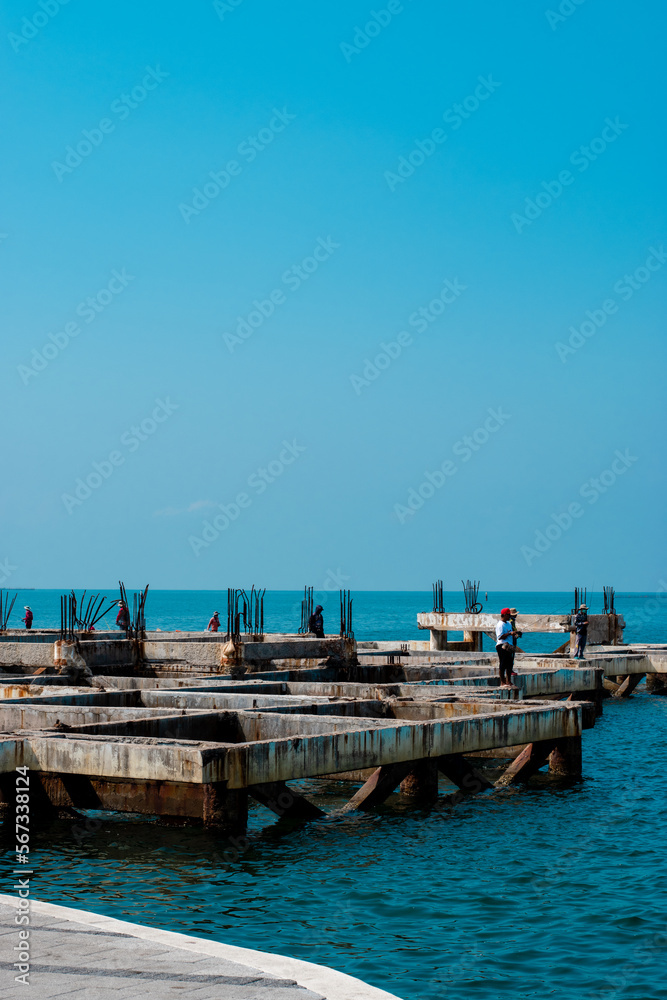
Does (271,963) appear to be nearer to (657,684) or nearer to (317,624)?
(317,624)

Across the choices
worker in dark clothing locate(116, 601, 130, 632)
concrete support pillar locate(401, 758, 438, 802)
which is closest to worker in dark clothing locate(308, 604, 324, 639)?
worker in dark clothing locate(116, 601, 130, 632)

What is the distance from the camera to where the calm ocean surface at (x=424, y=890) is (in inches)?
450

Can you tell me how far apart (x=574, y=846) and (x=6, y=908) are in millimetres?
10092

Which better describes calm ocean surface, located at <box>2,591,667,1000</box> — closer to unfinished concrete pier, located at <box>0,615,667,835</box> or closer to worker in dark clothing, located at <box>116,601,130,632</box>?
unfinished concrete pier, located at <box>0,615,667,835</box>

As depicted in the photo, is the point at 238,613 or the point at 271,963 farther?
the point at 238,613

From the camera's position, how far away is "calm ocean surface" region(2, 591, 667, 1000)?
1142cm

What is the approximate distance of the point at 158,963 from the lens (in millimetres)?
8055

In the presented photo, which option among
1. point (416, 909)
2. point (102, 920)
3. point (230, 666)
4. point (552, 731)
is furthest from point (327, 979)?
point (230, 666)

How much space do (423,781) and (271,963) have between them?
36.8 feet

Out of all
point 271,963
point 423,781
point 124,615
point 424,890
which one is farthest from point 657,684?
point 271,963

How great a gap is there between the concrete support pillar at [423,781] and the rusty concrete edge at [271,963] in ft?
34.2

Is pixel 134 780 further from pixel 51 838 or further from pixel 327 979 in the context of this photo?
pixel 327 979

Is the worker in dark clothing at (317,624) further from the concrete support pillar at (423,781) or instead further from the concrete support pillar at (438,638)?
the concrete support pillar at (423,781)

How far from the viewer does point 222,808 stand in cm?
1580
